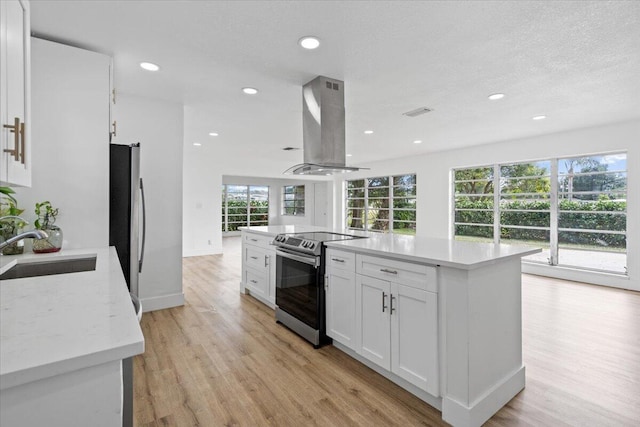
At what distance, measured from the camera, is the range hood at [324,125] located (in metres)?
3.10

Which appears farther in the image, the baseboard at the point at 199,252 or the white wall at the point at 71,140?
the baseboard at the point at 199,252

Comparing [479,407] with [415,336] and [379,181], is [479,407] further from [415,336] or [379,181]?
[379,181]

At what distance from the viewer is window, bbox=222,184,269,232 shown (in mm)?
12234

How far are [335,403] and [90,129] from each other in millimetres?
2739

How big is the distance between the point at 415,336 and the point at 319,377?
2.56 feet

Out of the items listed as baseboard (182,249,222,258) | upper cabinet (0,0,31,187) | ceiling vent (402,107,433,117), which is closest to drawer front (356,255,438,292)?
upper cabinet (0,0,31,187)

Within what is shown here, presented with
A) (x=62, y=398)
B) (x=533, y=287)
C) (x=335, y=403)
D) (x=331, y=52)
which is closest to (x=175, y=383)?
(x=335, y=403)

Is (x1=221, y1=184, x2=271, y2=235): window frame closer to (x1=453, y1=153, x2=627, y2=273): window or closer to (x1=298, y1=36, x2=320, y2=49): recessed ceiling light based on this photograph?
(x1=453, y1=153, x2=627, y2=273): window

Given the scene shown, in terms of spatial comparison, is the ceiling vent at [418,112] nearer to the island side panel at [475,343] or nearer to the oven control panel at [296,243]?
the oven control panel at [296,243]

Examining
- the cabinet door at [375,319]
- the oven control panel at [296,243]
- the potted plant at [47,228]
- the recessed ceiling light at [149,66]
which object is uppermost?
the recessed ceiling light at [149,66]

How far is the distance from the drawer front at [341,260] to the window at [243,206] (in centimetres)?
1015

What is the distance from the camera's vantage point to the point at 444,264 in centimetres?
180

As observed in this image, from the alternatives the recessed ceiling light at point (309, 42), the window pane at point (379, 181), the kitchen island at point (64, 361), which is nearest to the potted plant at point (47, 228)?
the kitchen island at point (64, 361)

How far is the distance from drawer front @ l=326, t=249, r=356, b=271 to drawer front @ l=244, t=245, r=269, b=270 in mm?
1263
